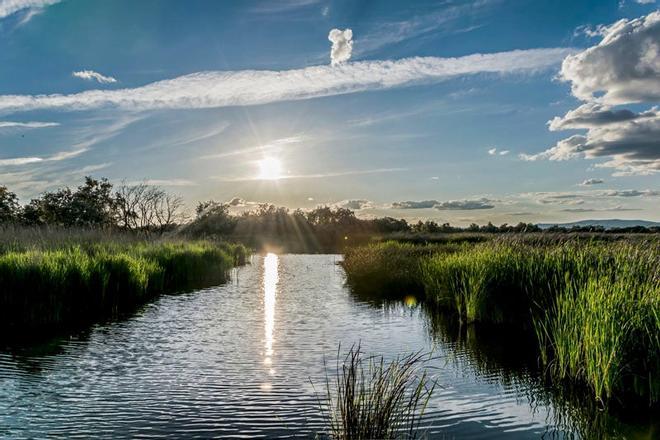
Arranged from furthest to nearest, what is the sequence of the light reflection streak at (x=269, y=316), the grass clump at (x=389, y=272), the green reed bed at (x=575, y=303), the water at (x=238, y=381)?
the grass clump at (x=389, y=272)
the light reflection streak at (x=269, y=316)
the green reed bed at (x=575, y=303)
the water at (x=238, y=381)

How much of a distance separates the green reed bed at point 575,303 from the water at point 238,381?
2.57ft

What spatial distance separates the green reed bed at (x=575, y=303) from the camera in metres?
9.11

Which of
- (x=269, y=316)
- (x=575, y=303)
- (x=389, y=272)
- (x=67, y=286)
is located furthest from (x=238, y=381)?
(x=389, y=272)

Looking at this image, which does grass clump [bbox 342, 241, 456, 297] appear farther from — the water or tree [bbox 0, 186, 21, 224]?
tree [bbox 0, 186, 21, 224]

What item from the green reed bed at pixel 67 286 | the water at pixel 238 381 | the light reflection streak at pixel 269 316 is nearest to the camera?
the water at pixel 238 381

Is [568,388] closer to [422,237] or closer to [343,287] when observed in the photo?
[343,287]

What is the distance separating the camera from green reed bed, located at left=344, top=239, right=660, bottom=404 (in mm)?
9109

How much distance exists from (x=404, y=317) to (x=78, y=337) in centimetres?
1005

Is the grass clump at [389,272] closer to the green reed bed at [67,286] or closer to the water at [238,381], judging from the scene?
the water at [238,381]

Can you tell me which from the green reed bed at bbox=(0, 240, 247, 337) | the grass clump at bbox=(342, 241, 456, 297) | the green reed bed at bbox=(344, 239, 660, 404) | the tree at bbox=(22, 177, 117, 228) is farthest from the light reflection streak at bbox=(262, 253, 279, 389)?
the tree at bbox=(22, 177, 117, 228)

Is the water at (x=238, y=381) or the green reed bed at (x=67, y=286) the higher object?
the green reed bed at (x=67, y=286)

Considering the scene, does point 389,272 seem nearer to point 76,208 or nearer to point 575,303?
point 575,303

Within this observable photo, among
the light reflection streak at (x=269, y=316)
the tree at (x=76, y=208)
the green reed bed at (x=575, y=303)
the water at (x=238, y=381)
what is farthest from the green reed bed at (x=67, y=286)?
the tree at (x=76, y=208)

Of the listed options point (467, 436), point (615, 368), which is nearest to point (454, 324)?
point (615, 368)
